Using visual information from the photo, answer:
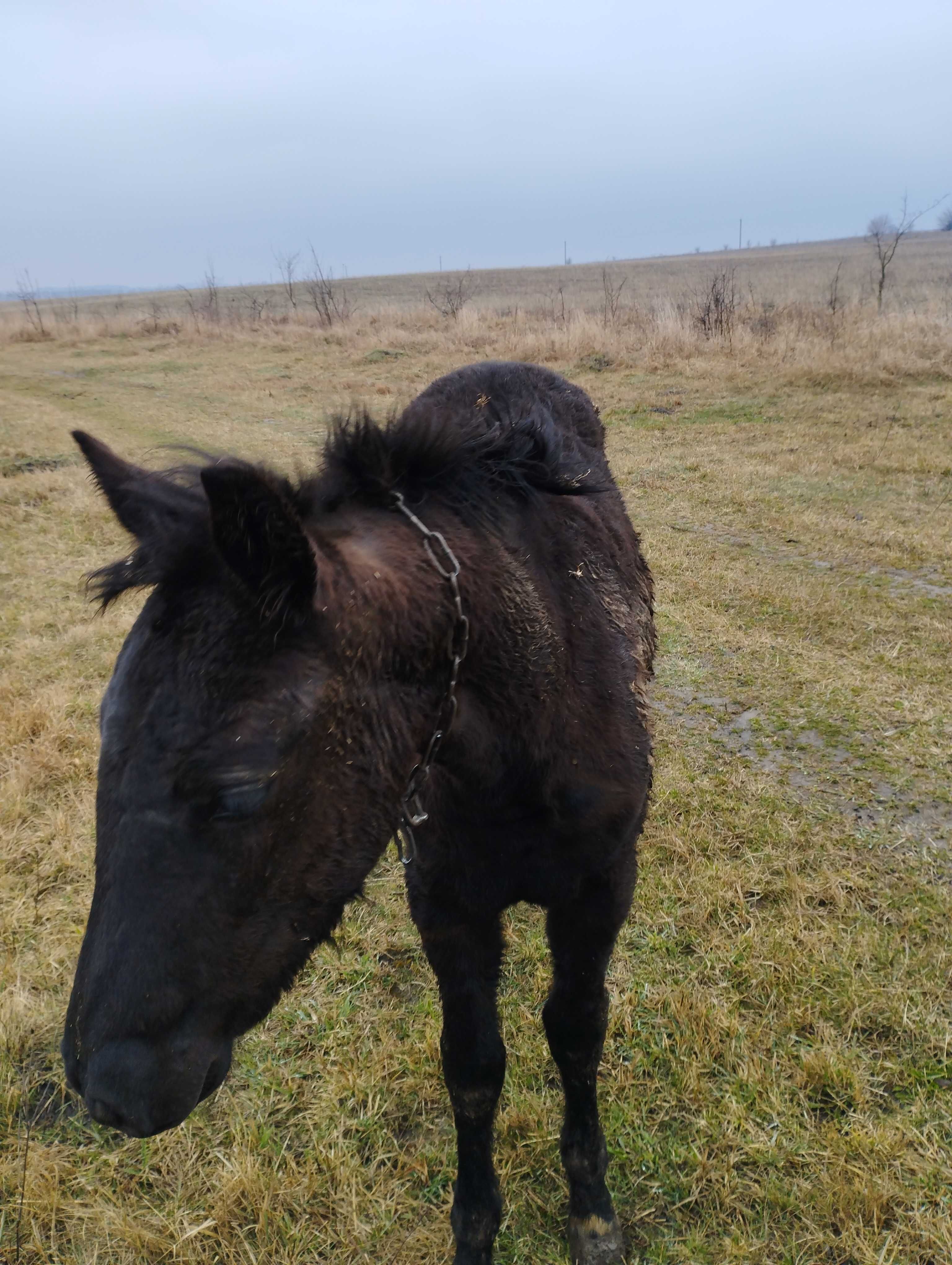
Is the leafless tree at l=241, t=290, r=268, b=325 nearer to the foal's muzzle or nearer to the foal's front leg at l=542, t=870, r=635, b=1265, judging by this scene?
the foal's front leg at l=542, t=870, r=635, b=1265

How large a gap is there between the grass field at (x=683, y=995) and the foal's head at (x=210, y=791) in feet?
4.53

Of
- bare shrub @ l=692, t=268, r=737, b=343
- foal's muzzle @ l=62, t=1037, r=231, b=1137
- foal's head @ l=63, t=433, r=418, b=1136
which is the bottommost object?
foal's muzzle @ l=62, t=1037, r=231, b=1137

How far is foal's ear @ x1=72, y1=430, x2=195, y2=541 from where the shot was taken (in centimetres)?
125

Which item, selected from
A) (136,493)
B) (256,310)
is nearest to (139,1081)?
(136,493)

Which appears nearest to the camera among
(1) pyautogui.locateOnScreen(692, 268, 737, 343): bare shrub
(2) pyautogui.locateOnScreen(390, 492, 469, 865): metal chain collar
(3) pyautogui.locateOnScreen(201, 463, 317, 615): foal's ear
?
(3) pyautogui.locateOnScreen(201, 463, 317, 615): foal's ear

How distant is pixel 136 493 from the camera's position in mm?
1364

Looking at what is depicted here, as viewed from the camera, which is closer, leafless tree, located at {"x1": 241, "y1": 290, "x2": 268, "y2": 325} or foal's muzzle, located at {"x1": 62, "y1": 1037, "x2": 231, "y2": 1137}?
foal's muzzle, located at {"x1": 62, "y1": 1037, "x2": 231, "y2": 1137}

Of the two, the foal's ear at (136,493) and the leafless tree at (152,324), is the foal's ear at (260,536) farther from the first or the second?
the leafless tree at (152,324)

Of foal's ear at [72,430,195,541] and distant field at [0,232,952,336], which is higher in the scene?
distant field at [0,232,952,336]

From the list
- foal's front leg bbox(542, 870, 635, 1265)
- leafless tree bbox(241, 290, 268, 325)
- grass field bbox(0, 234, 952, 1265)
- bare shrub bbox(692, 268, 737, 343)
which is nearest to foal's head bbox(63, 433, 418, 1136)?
foal's front leg bbox(542, 870, 635, 1265)

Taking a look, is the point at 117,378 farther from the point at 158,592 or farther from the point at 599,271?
the point at 599,271

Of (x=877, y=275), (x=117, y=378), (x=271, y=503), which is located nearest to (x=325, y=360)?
(x=117, y=378)

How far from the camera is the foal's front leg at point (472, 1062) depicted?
77.8 inches

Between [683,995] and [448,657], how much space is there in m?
2.07
